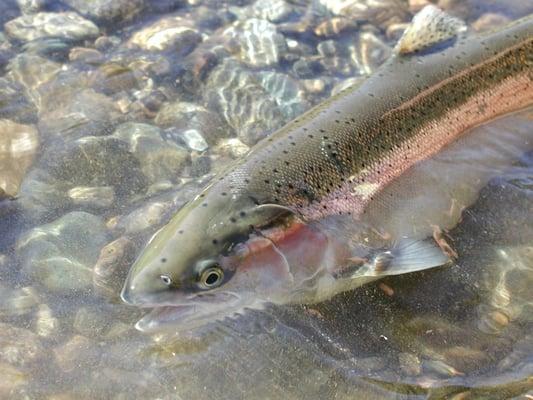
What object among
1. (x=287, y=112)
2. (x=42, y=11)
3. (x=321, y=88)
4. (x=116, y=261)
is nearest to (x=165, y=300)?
(x=116, y=261)

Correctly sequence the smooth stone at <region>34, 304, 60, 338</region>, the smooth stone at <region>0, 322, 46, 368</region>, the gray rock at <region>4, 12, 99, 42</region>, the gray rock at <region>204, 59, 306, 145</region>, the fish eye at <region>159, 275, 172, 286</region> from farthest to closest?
the gray rock at <region>4, 12, 99, 42</region>, the gray rock at <region>204, 59, 306, 145</region>, the smooth stone at <region>34, 304, 60, 338</region>, the smooth stone at <region>0, 322, 46, 368</region>, the fish eye at <region>159, 275, 172, 286</region>

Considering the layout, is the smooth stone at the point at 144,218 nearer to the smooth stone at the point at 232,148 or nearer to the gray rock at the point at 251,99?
the smooth stone at the point at 232,148

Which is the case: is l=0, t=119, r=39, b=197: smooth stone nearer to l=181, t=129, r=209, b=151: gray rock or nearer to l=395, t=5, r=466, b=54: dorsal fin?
l=181, t=129, r=209, b=151: gray rock

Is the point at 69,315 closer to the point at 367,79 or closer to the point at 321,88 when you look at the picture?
the point at 367,79

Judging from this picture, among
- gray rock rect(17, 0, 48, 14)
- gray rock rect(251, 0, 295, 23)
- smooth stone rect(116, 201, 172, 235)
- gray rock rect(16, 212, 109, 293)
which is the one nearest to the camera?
gray rock rect(16, 212, 109, 293)

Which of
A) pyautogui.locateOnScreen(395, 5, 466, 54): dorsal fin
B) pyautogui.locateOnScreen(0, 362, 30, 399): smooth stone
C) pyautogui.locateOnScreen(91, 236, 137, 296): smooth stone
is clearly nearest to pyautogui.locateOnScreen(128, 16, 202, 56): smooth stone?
pyautogui.locateOnScreen(395, 5, 466, 54): dorsal fin

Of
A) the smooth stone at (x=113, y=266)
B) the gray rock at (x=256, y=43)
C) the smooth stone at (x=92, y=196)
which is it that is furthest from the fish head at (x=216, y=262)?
the gray rock at (x=256, y=43)

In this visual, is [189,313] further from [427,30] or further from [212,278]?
[427,30]
